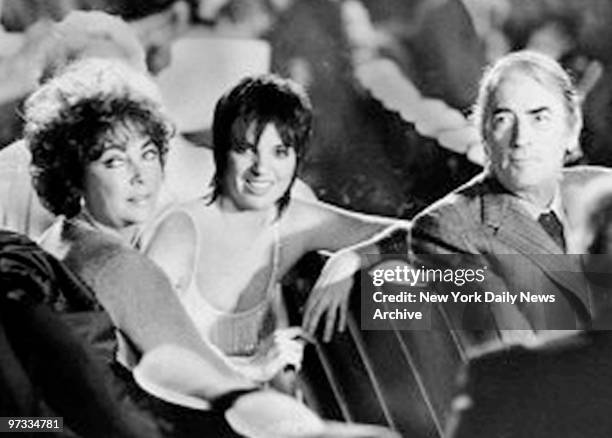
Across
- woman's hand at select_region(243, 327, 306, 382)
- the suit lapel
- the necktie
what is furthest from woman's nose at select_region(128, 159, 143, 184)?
the necktie

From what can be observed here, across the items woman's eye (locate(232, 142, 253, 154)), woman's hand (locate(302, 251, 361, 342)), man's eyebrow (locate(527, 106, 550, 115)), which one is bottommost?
woman's hand (locate(302, 251, 361, 342))

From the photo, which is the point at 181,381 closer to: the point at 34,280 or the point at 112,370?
the point at 112,370

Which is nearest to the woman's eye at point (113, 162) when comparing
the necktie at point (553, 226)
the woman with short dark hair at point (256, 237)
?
the woman with short dark hair at point (256, 237)

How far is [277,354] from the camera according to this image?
73.6 inches

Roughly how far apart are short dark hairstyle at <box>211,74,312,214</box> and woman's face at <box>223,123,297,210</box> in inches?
0.4

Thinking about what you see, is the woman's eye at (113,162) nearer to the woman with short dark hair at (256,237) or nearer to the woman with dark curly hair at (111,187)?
the woman with dark curly hair at (111,187)

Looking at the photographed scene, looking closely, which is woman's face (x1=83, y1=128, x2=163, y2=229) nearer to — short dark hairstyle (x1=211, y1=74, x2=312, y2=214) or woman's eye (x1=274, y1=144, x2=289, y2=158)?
short dark hairstyle (x1=211, y1=74, x2=312, y2=214)

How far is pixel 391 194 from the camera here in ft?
6.24

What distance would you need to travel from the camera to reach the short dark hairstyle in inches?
74.2

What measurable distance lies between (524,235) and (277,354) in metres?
0.54

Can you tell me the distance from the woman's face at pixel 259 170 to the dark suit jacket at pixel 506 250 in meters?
0.28

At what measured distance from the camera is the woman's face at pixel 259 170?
6.15 feet

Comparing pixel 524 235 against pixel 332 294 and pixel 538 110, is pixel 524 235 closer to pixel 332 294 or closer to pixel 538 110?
pixel 538 110

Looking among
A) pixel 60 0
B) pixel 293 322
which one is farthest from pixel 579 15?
pixel 60 0
